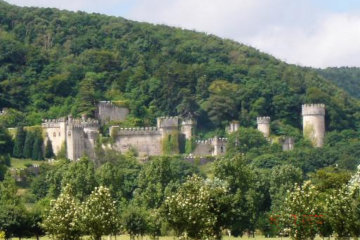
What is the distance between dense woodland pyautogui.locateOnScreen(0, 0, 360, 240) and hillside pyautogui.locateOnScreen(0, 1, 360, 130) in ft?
0.56

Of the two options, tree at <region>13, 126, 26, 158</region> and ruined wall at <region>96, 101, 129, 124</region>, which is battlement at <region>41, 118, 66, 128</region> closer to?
tree at <region>13, 126, 26, 158</region>

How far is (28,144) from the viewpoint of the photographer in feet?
385

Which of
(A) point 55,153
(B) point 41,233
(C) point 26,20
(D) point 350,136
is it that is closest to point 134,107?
(A) point 55,153

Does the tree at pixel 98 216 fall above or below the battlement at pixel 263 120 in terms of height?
below

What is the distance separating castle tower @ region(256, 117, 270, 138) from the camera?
131 metres

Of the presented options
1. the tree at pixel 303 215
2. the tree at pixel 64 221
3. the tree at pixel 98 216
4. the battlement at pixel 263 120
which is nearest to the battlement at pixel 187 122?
the battlement at pixel 263 120

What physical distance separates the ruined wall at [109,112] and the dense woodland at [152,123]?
4.39 feet

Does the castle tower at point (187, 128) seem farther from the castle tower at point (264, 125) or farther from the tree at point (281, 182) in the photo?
the tree at point (281, 182)

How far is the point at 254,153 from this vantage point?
122938 millimetres

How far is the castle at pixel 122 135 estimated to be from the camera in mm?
117125

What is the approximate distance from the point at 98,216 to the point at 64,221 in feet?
10.1

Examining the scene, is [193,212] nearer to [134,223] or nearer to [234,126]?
[134,223]

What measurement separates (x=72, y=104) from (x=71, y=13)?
1360 inches

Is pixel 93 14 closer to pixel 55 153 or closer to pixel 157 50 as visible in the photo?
pixel 157 50
